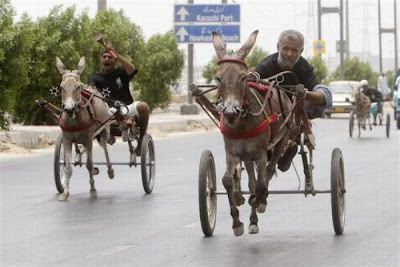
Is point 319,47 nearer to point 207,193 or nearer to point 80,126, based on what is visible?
point 80,126

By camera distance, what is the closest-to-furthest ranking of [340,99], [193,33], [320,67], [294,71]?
[294,71] < [193,33] < [340,99] < [320,67]

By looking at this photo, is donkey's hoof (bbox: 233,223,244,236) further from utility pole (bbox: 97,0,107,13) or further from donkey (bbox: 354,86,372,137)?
utility pole (bbox: 97,0,107,13)

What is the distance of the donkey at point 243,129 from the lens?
10000mm

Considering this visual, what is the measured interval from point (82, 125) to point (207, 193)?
4.18 metres

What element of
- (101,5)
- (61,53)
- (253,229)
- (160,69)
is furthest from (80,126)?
(160,69)

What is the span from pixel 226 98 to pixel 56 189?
6.59 meters

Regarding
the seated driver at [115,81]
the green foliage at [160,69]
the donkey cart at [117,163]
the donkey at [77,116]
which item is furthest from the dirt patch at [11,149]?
the green foliage at [160,69]

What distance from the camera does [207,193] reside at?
10961 mm

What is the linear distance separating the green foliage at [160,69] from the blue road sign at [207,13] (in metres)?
0.89

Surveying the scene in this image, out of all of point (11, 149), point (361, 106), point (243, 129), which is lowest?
point (11, 149)

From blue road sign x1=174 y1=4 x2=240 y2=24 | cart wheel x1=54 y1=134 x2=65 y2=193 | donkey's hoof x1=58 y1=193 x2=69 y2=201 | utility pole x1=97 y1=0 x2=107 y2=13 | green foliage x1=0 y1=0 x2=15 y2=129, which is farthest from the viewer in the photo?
blue road sign x1=174 y1=4 x2=240 y2=24

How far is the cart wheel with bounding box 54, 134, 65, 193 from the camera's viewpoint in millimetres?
15191

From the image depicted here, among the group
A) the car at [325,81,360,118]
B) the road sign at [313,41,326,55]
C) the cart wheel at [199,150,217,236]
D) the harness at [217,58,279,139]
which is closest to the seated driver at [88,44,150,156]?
the cart wheel at [199,150,217,236]

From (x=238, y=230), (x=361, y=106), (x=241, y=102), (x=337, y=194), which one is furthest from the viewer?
(x=361, y=106)
